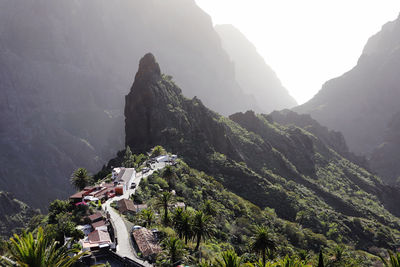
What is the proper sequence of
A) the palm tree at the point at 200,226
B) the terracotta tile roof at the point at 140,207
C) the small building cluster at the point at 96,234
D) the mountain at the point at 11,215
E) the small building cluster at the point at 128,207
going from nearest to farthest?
the small building cluster at the point at 96,234, the palm tree at the point at 200,226, the small building cluster at the point at 128,207, the terracotta tile roof at the point at 140,207, the mountain at the point at 11,215

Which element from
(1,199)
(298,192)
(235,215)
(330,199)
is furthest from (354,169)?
(1,199)

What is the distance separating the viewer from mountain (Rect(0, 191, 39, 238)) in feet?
506

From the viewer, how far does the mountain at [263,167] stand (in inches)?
4063

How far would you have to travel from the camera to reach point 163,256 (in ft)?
104

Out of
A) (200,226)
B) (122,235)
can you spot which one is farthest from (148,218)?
(200,226)

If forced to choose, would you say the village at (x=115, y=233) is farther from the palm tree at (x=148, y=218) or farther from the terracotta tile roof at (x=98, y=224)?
the palm tree at (x=148, y=218)

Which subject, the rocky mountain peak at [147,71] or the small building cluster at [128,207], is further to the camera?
the rocky mountain peak at [147,71]

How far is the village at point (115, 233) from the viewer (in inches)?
1249

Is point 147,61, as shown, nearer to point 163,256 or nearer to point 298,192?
point 298,192

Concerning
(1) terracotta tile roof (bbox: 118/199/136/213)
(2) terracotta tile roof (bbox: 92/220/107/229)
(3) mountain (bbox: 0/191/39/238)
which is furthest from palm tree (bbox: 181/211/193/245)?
(3) mountain (bbox: 0/191/39/238)

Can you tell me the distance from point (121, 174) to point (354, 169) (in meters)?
180

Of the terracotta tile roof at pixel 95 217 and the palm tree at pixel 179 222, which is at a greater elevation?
the terracotta tile roof at pixel 95 217

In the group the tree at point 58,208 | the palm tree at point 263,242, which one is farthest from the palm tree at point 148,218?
the palm tree at point 263,242

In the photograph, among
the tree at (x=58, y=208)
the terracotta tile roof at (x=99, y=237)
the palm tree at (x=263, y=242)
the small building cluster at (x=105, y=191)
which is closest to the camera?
the terracotta tile roof at (x=99, y=237)
